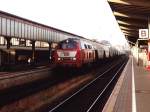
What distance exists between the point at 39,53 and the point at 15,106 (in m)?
51.8

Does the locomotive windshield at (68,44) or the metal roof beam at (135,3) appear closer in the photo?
the locomotive windshield at (68,44)

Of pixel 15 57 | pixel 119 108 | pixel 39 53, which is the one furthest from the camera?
pixel 39 53

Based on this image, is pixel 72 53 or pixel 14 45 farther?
pixel 14 45

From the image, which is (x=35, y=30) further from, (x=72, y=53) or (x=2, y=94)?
(x=2, y=94)

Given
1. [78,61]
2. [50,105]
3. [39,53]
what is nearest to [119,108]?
[50,105]

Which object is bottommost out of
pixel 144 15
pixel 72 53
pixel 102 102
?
pixel 102 102

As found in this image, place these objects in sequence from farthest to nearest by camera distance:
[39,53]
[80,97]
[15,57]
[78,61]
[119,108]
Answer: [39,53], [15,57], [78,61], [80,97], [119,108]

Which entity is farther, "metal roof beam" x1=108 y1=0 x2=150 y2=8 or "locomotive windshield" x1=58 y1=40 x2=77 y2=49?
"metal roof beam" x1=108 y1=0 x2=150 y2=8

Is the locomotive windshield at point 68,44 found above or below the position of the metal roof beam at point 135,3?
below

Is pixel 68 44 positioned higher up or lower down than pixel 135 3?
lower down

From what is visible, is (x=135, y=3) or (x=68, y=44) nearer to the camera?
(x=68, y=44)

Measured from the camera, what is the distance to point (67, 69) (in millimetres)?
28297

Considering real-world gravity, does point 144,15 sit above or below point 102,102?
above

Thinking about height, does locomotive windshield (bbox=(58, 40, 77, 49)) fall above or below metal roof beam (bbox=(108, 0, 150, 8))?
below
